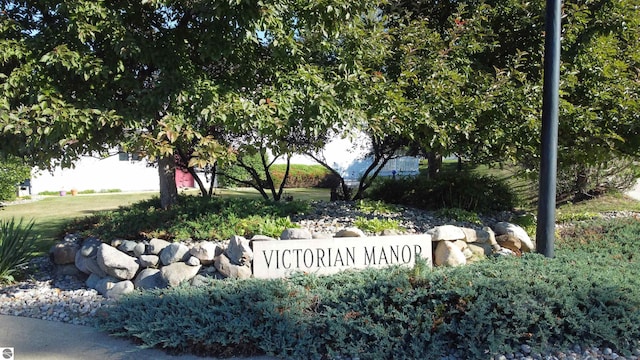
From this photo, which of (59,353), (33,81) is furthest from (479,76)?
(59,353)

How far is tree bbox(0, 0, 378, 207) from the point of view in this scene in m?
4.61

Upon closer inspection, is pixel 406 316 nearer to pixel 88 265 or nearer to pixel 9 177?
pixel 88 265

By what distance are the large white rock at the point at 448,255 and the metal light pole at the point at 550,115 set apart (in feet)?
2.96

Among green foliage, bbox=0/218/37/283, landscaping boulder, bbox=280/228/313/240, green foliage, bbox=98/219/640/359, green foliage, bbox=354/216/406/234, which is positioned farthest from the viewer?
green foliage, bbox=354/216/406/234

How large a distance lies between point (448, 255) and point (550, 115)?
1.74 m

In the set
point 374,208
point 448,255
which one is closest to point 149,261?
point 448,255

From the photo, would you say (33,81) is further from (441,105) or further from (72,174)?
(72,174)

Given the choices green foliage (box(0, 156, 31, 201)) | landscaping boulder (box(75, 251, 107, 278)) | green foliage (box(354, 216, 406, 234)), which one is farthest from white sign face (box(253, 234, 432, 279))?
green foliage (box(0, 156, 31, 201))

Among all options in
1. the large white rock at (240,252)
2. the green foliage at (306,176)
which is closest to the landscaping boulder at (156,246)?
the large white rock at (240,252)

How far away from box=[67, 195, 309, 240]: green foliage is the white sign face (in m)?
0.73

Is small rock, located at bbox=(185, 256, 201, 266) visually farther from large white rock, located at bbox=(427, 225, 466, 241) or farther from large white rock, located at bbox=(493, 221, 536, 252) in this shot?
large white rock, located at bbox=(493, 221, 536, 252)

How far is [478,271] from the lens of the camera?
4.06m

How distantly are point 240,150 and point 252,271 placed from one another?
161 cm

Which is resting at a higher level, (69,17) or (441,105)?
(69,17)
